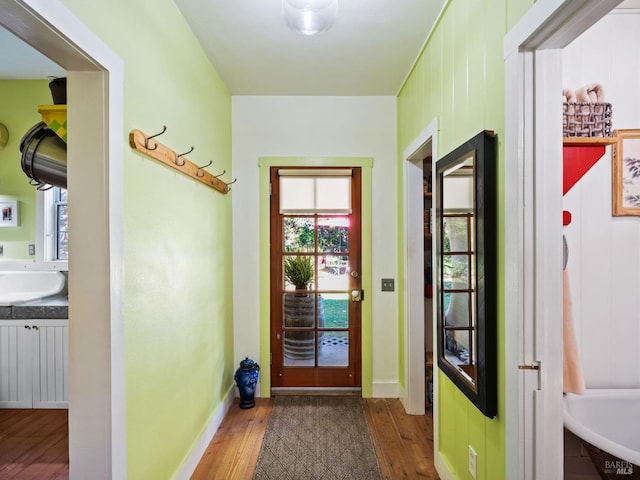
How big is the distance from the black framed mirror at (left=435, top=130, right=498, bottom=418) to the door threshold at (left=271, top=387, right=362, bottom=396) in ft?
4.73

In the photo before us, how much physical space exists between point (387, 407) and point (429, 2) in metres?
2.89

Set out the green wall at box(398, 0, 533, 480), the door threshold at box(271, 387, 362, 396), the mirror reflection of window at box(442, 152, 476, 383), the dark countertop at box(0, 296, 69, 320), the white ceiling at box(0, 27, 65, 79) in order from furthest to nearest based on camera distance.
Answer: the door threshold at box(271, 387, 362, 396)
the dark countertop at box(0, 296, 69, 320)
the white ceiling at box(0, 27, 65, 79)
the mirror reflection of window at box(442, 152, 476, 383)
the green wall at box(398, 0, 533, 480)

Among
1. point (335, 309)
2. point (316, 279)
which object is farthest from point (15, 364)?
point (335, 309)

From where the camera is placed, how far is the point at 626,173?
179 centimetres

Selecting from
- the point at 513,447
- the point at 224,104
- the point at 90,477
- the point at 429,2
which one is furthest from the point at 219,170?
the point at 513,447

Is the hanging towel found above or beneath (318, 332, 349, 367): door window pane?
above

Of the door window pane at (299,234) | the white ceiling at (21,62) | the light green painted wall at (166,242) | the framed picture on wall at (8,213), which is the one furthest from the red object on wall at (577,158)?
the framed picture on wall at (8,213)

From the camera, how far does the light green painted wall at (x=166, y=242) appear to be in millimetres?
1398

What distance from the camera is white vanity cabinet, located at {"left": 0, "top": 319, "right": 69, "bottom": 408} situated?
2.66 m

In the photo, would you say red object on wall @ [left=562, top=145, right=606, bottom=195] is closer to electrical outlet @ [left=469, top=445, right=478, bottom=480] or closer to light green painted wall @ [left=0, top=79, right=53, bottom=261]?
electrical outlet @ [left=469, top=445, right=478, bottom=480]

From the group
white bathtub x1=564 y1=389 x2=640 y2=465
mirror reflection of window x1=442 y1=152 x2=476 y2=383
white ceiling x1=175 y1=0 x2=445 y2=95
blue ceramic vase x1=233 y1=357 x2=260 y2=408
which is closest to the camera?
mirror reflection of window x1=442 y1=152 x2=476 y2=383

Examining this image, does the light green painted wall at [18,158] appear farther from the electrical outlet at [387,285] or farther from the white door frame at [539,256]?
the white door frame at [539,256]

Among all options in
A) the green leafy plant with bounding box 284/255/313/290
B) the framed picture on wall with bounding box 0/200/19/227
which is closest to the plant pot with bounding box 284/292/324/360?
the green leafy plant with bounding box 284/255/313/290

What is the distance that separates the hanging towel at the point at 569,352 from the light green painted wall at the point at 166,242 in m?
1.78
